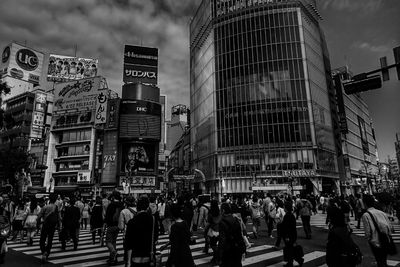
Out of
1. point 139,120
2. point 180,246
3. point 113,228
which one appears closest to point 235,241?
point 180,246

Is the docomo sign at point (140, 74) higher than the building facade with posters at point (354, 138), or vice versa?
the docomo sign at point (140, 74)

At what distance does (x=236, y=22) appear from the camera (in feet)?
196

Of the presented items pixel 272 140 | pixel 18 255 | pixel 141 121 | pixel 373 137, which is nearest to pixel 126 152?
pixel 141 121

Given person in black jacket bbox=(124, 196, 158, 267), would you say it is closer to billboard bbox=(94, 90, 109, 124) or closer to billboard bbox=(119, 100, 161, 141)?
billboard bbox=(119, 100, 161, 141)

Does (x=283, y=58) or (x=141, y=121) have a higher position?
(x=283, y=58)

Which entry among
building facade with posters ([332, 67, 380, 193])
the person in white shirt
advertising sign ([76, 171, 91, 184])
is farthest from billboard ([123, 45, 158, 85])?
the person in white shirt

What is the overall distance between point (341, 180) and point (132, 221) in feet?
219

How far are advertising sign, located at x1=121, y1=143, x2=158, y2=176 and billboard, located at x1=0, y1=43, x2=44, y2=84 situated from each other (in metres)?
45.4

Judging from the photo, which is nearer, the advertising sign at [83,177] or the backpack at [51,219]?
the backpack at [51,219]

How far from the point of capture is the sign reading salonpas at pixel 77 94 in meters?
65.9

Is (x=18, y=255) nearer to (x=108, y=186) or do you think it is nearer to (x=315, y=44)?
(x=108, y=186)

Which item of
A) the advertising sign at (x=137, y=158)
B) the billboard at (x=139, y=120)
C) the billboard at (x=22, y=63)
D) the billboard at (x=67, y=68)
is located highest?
the billboard at (x=22, y=63)

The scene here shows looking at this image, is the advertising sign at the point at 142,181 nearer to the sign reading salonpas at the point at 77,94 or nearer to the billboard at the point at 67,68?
the sign reading salonpas at the point at 77,94

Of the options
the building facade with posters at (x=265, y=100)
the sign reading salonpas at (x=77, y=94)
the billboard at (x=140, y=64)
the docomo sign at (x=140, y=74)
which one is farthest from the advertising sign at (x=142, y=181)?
the docomo sign at (x=140, y=74)
